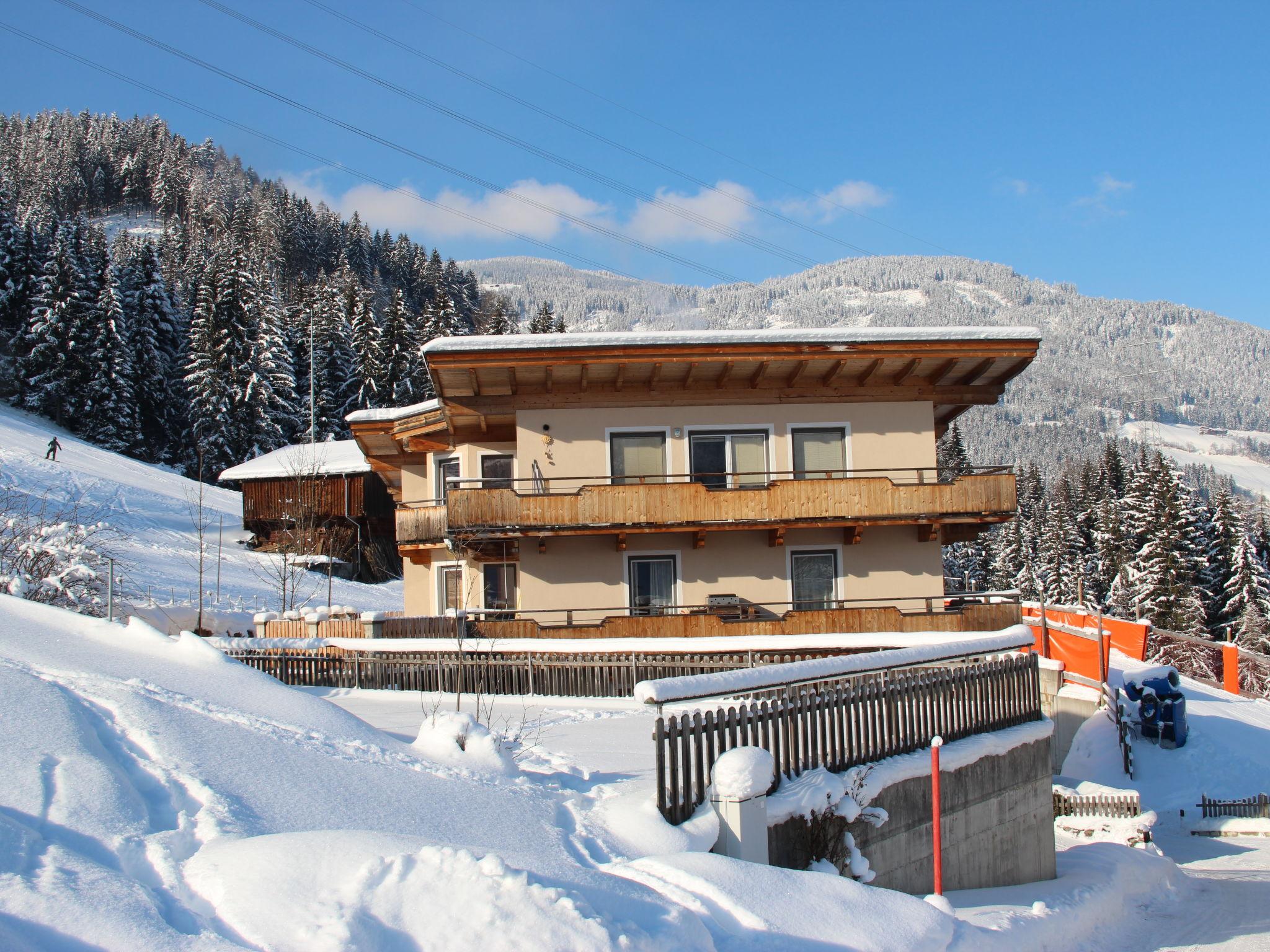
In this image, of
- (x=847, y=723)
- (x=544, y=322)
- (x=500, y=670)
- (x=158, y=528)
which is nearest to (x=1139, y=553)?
(x=544, y=322)

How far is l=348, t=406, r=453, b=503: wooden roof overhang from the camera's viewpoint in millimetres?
26766

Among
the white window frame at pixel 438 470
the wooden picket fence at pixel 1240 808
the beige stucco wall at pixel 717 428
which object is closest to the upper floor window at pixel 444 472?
the white window frame at pixel 438 470

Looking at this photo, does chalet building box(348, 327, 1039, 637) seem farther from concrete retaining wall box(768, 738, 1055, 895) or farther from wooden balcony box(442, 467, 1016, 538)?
concrete retaining wall box(768, 738, 1055, 895)

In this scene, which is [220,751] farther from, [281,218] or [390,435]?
[281,218]

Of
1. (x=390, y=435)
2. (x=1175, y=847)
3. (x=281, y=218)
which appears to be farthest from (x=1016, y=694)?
(x=281, y=218)

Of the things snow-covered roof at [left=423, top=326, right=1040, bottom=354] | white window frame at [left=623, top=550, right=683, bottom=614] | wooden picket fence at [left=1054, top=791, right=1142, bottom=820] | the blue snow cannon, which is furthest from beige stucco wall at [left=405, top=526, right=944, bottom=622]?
the blue snow cannon

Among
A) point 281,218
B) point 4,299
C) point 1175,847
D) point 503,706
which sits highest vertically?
point 281,218

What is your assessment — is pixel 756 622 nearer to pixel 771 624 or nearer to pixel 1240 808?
pixel 771 624

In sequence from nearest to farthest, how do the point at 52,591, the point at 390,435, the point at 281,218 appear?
1. the point at 52,591
2. the point at 390,435
3. the point at 281,218

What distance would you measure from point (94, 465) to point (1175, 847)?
2059 inches

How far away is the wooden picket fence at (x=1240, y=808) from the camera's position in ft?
69.8

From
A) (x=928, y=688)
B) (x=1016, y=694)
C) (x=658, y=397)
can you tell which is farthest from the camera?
(x=658, y=397)

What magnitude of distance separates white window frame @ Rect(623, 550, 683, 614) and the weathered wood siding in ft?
4.97

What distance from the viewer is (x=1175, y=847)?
1920cm
